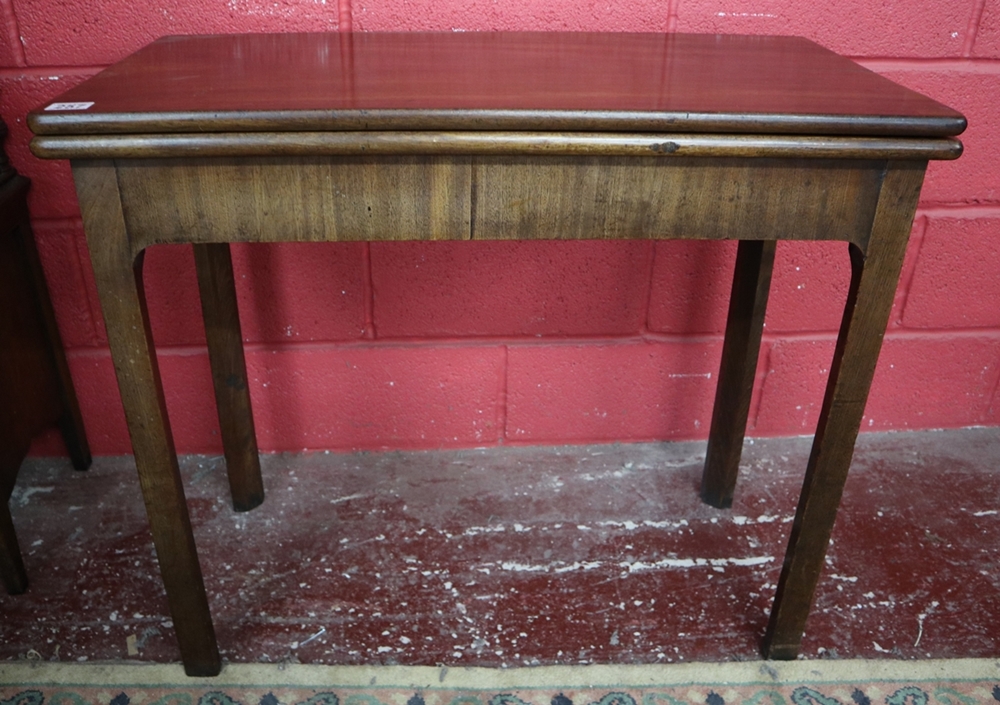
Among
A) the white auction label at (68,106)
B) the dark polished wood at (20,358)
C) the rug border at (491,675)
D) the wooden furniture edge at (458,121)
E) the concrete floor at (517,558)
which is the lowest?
the concrete floor at (517,558)

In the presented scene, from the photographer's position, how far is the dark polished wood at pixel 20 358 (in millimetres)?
1415

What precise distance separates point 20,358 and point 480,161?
41.0 inches

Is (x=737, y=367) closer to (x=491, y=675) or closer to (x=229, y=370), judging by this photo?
(x=491, y=675)

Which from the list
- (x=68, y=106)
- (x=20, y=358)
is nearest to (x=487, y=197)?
(x=68, y=106)

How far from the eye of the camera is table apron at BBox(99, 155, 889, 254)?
93 centimetres

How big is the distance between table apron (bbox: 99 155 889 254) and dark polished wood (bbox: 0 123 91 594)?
657 mm

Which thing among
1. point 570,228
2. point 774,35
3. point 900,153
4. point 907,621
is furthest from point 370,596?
point 774,35

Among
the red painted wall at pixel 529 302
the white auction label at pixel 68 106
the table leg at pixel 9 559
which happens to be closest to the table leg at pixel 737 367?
the red painted wall at pixel 529 302

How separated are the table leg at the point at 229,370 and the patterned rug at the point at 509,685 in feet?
1.32

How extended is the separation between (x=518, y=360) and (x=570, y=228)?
2.58 feet

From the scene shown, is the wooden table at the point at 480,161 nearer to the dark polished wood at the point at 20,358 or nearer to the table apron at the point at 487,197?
the table apron at the point at 487,197

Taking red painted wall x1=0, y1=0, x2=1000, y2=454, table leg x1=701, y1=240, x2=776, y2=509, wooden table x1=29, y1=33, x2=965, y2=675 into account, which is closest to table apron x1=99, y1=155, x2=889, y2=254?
wooden table x1=29, y1=33, x2=965, y2=675

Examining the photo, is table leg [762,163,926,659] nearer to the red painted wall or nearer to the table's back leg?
the red painted wall

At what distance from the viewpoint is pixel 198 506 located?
1.65 meters
